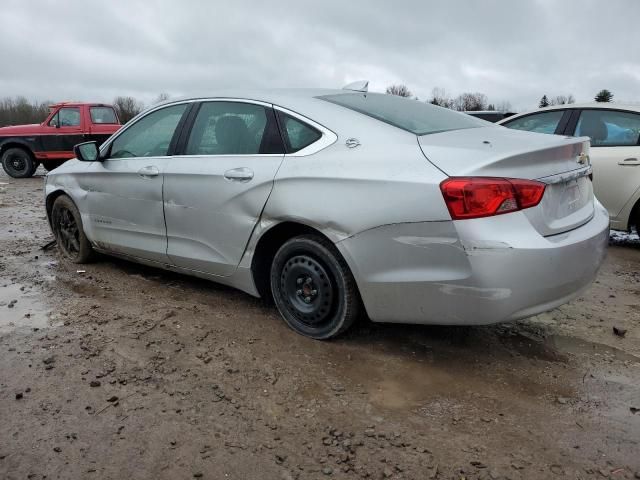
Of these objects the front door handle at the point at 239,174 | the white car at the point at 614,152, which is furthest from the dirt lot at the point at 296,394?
the white car at the point at 614,152

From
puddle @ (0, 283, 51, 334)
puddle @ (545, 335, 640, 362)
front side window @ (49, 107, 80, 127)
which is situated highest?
front side window @ (49, 107, 80, 127)

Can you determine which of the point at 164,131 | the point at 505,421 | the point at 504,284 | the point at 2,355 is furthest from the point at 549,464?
the point at 164,131

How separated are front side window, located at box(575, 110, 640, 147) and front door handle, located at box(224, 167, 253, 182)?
426 centimetres

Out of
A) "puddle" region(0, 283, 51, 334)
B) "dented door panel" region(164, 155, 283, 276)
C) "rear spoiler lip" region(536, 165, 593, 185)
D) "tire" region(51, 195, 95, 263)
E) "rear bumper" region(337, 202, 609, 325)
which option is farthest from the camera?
"tire" region(51, 195, 95, 263)

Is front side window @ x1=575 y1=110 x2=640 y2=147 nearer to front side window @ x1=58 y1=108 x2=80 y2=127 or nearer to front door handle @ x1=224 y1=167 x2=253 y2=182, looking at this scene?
front door handle @ x1=224 y1=167 x2=253 y2=182

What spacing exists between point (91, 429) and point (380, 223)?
1680mm

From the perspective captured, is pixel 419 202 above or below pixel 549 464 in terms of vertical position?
above

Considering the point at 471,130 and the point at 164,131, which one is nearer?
the point at 471,130

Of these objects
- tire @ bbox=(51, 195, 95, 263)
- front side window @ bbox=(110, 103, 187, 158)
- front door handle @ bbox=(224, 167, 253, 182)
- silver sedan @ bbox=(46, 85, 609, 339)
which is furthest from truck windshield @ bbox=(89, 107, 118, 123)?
front door handle @ bbox=(224, 167, 253, 182)

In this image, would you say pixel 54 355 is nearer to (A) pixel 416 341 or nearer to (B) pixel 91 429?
(B) pixel 91 429

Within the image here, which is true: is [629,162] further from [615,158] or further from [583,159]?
[583,159]

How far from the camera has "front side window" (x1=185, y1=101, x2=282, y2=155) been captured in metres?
3.56

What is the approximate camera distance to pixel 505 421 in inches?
102

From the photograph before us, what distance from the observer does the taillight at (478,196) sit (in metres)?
2.64
